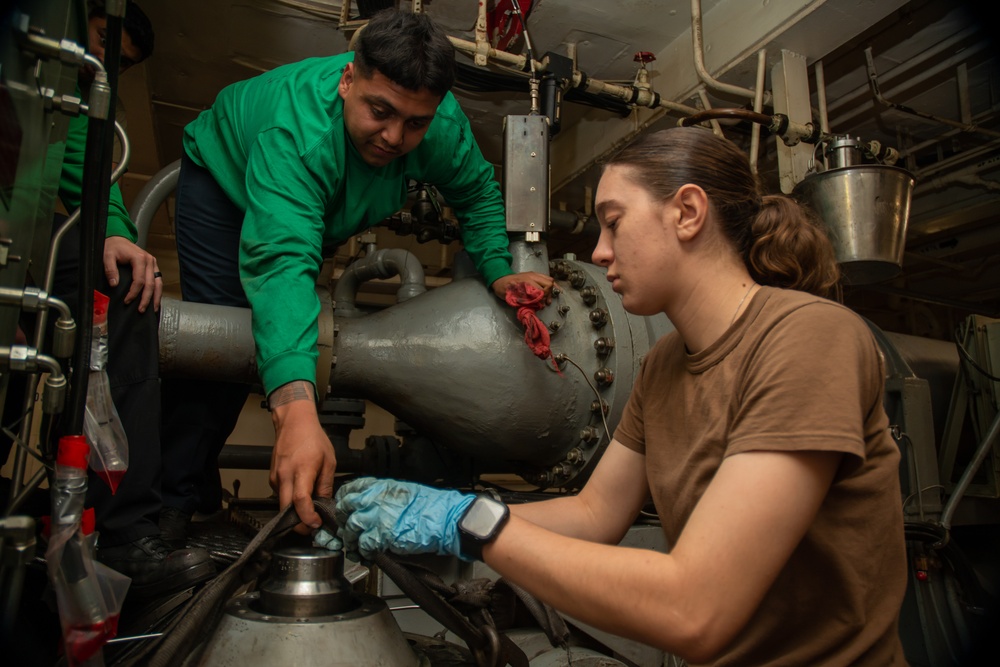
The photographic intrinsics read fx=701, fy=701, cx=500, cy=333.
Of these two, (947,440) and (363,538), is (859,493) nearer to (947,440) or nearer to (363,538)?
(363,538)

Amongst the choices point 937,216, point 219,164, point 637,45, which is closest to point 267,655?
point 219,164

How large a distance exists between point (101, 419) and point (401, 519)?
430 mm

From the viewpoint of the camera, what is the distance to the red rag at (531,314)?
178 cm

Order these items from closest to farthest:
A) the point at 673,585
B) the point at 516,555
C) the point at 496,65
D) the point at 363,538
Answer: the point at 673,585 → the point at 516,555 → the point at 363,538 → the point at 496,65

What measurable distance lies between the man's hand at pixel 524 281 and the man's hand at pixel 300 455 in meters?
0.70

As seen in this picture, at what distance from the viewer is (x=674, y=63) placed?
2.80 meters

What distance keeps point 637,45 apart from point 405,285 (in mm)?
1449

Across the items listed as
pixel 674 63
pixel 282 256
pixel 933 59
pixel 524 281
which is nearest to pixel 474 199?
pixel 524 281

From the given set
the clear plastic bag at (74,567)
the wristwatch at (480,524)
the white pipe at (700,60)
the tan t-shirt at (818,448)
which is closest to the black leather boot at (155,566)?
the clear plastic bag at (74,567)

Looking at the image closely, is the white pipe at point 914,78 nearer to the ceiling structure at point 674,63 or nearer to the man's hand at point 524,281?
the ceiling structure at point 674,63

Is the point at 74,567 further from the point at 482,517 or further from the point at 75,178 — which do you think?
the point at 75,178

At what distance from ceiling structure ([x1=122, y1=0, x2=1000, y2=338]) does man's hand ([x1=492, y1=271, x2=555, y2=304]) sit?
882mm

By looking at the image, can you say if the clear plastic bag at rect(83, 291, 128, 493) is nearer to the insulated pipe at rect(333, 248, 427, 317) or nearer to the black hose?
the black hose

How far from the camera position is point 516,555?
864 mm
